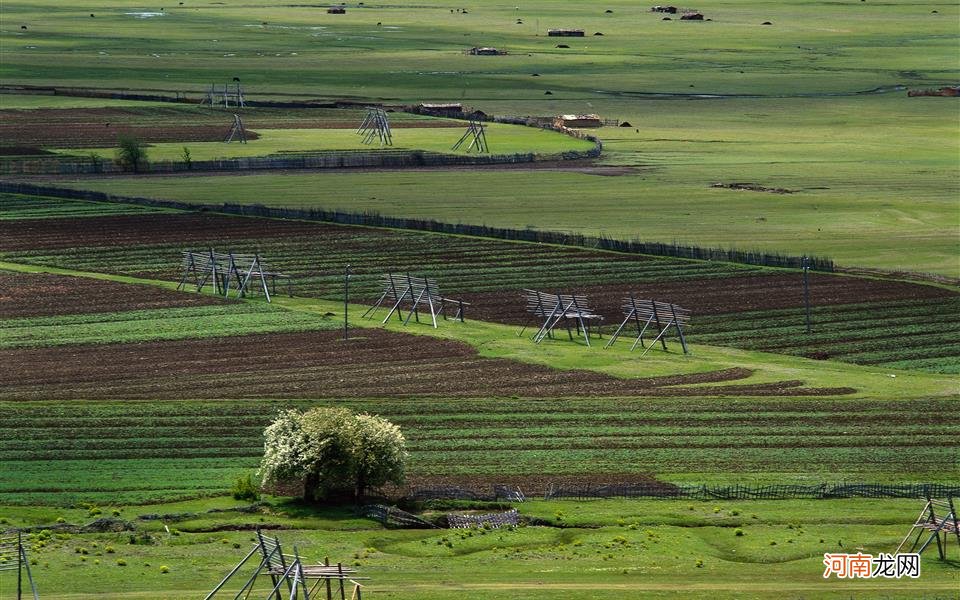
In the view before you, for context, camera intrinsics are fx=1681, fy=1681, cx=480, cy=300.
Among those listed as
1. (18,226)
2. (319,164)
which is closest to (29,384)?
(18,226)

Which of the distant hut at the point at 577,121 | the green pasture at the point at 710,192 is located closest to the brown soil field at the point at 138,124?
the distant hut at the point at 577,121

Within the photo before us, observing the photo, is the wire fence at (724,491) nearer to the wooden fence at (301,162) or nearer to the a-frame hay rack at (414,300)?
the a-frame hay rack at (414,300)

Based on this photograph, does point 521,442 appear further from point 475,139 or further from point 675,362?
point 475,139

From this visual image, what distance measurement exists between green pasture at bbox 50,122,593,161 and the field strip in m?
61.7

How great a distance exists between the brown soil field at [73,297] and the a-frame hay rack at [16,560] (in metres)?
39.7

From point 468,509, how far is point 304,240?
183 feet

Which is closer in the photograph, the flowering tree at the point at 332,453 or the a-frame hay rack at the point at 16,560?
the a-frame hay rack at the point at 16,560

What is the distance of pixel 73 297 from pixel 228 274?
29.4 feet

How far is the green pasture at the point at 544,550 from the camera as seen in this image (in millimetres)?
49281

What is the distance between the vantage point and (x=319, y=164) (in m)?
148

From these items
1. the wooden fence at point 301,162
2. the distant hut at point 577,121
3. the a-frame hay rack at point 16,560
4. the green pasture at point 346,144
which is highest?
the distant hut at point 577,121

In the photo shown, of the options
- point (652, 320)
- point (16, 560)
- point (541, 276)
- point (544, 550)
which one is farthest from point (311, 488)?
point (541, 276)

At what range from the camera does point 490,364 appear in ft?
270

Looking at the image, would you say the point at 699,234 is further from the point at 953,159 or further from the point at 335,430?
the point at 335,430
